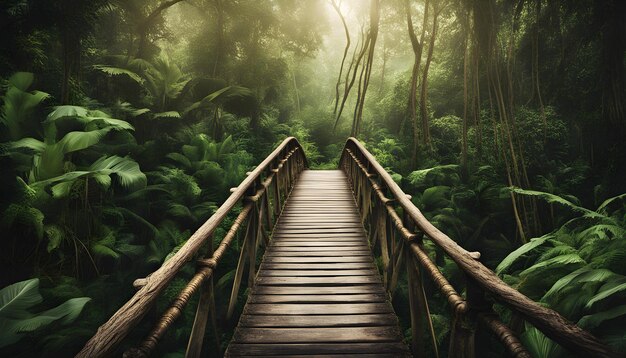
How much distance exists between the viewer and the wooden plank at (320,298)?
9.84 feet

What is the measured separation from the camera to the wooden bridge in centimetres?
131

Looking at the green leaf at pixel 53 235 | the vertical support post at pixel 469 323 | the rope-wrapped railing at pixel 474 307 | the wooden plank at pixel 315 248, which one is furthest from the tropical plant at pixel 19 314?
the vertical support post at pixel 469 323

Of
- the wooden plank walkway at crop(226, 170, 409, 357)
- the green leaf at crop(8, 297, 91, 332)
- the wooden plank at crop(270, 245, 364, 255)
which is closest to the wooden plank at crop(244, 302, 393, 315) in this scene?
the wooden plank walkway at crop(226, 170, 409, 357)

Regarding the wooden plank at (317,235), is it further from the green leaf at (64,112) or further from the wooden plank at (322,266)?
the green leaf at (64,112)

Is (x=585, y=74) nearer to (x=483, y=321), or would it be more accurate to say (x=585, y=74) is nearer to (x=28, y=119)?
(x=483, y=321)

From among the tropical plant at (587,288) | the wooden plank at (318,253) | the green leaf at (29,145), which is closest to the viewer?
the tropical plant at (587,288)

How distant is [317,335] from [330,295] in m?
0.62

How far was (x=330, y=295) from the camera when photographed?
3.09 meters

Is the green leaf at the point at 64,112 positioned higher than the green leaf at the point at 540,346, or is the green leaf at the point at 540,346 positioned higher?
the green leaf at the point at 64,112

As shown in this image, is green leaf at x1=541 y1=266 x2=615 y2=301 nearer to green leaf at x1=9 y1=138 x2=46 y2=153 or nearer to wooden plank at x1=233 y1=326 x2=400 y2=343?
wooden plank at x1=233 y1=326 x2=400 y2=343

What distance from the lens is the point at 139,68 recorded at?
8945 millimetres

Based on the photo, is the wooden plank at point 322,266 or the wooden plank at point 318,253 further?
the wooden plank at point 318,253

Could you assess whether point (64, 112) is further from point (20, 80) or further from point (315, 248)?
point (315, 248)

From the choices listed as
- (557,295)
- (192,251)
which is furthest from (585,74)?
(192,251)
